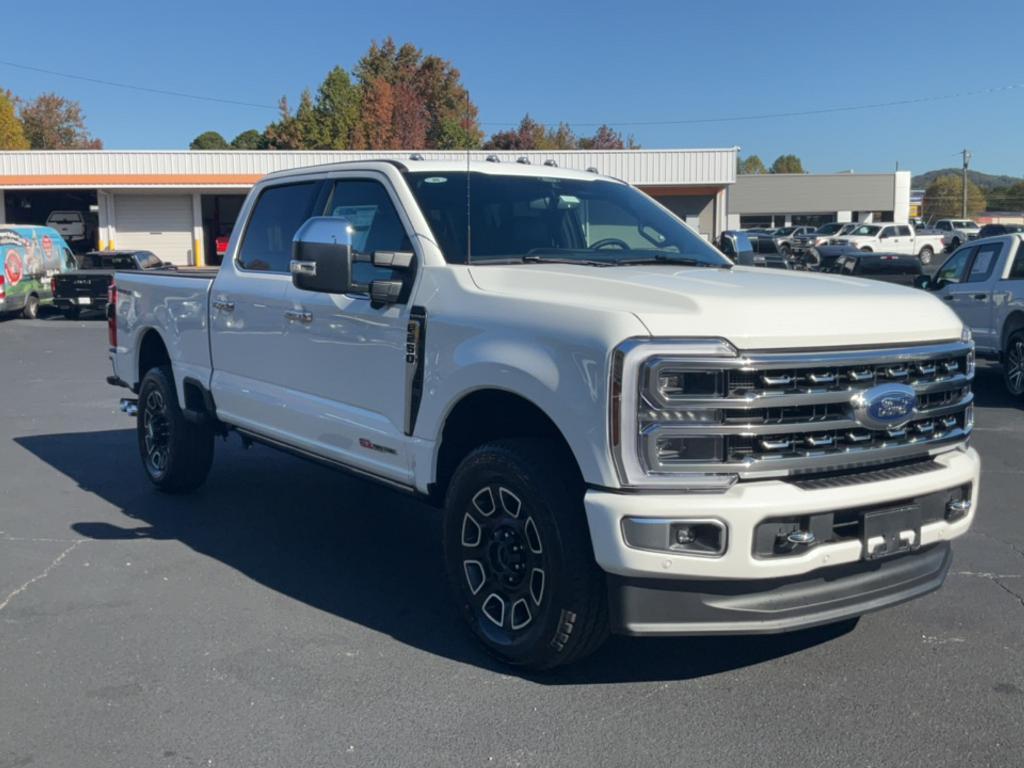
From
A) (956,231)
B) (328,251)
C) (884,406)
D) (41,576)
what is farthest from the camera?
(956,231)

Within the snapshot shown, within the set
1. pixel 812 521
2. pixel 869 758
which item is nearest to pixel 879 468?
pixel 812 521

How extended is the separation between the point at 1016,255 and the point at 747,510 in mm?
9746

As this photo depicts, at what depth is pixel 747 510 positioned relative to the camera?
3.57 meters

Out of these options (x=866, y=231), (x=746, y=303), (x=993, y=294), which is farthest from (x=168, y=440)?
(x=866, y=231)

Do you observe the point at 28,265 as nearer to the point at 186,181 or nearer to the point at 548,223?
the point at 186,181

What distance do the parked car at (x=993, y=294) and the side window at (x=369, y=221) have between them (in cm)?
856

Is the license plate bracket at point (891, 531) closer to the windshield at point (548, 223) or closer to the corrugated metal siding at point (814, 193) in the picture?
the windshield at point (548, 223)

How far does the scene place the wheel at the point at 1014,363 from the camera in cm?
1124

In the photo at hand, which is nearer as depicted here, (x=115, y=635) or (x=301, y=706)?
(x=301, y=706)

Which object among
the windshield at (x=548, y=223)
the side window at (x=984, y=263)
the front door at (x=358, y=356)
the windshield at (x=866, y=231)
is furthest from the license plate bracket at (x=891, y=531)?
the windshield at (x=866, y=231)

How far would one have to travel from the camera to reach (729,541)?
3.58m

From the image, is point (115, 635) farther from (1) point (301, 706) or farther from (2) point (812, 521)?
(2) point (812, 521)

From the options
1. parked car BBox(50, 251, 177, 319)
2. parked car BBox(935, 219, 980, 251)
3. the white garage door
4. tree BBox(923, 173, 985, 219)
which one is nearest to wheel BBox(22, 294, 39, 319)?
parked car BBox(50, 251, 177, 319)

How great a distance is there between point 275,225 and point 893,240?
44300 millimetres
